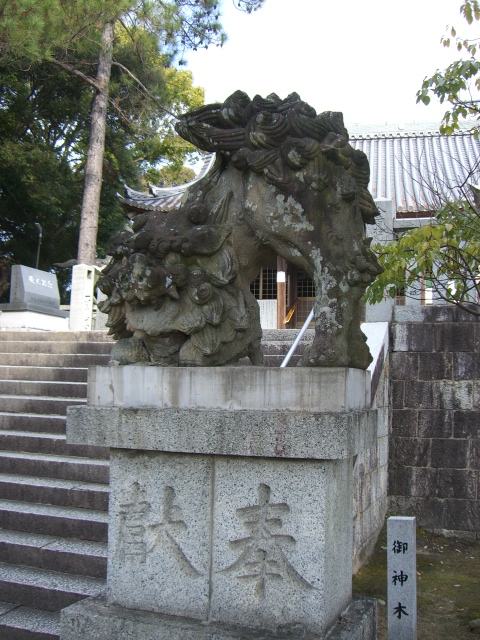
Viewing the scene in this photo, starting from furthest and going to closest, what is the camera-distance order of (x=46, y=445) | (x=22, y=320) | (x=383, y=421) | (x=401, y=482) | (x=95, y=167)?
(x=95, y=167)
(x=22, y=320)
(x=401, y=482)
(x=383, y=421)
(x=46, y=445)

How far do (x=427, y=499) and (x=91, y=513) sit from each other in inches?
172

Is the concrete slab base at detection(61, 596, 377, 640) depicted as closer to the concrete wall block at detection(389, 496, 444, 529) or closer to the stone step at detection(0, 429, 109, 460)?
the stone step at detection(0, 429, 109, 460)

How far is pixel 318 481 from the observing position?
2396 mm

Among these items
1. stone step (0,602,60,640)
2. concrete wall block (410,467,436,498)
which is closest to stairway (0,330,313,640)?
stone step (0,602,60,640)

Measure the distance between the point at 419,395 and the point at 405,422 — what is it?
0.38m

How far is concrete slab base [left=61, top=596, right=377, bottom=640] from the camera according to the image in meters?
2.37

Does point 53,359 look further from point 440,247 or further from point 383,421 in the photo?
point 440,247

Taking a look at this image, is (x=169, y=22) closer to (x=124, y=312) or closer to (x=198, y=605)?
(x=124, y=312)

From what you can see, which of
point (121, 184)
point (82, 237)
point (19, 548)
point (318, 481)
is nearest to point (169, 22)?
point (82, 237)

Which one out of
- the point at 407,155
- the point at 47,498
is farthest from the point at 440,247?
the point at 407,155

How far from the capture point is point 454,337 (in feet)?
23.9

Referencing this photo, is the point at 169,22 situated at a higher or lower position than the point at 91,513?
higher

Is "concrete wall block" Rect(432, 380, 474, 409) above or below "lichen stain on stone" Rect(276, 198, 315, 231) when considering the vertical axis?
below

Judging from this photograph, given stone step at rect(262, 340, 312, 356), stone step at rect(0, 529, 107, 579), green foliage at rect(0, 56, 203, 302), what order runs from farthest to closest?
green foliage at rect(0, 56, 203, 302) < stone step at rect(262, 340, 312, 356) < stone step at rect(0, 529, 107, 579)
